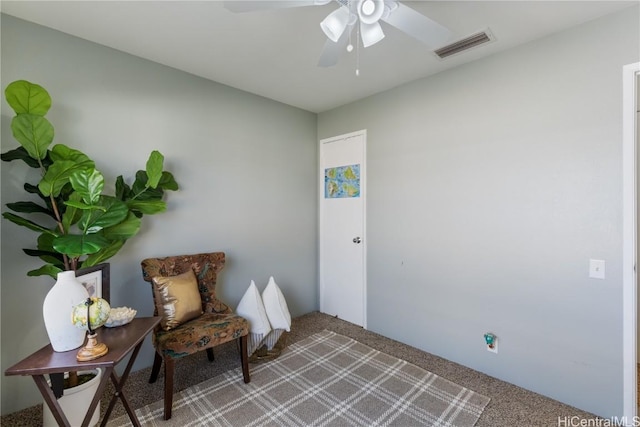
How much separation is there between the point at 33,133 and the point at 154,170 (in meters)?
0.67

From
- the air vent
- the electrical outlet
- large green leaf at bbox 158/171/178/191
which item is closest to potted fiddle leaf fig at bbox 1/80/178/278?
large green leaf at bbox 158/171/178/191

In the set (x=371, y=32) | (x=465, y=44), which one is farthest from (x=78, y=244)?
(x=465, y=44)

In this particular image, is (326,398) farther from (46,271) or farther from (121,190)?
(121,190)

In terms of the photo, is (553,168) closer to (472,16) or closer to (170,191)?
(472,16)

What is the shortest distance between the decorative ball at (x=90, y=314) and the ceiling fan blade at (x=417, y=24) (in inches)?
78.5

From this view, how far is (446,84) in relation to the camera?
2.58 metres

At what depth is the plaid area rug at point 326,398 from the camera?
6.02 ft

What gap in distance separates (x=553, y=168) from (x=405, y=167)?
118cm

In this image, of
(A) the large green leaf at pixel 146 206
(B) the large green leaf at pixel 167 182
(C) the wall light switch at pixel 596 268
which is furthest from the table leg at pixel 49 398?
(C) the wall light switch at pixel 596 268

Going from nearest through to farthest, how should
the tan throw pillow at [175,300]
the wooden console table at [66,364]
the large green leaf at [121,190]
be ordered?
the wooden console table at [66,364] < the tan throw pillow at [175,300] < the large green leaf at [121,190]

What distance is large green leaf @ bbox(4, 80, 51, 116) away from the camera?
5.24ft

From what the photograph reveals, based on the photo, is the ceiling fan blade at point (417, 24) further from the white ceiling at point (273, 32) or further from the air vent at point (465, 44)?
the air vent at point (465, 44)

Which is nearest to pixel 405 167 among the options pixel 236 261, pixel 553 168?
pixel 553 168

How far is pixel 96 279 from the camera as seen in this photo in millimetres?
1873
